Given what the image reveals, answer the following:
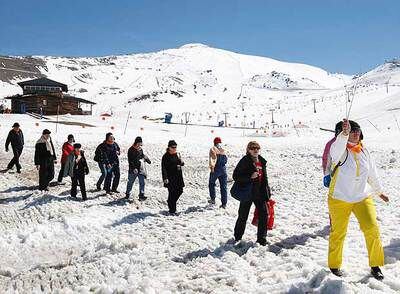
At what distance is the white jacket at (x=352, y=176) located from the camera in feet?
22.5

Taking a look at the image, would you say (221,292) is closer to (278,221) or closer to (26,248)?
(278,221)

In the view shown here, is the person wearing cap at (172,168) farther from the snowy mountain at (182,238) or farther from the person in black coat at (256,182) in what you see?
the person in black coat at (256,182)

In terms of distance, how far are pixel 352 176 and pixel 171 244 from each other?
4.83m

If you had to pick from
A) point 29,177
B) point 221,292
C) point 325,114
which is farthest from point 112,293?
point 325,114

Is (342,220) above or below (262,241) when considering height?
above

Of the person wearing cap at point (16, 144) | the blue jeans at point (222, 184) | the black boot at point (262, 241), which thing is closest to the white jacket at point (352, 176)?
the black boot at point (262, 241)

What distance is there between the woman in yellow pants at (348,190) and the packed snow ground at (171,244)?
447 millimetres

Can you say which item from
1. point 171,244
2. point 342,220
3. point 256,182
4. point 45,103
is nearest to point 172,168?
point 171,244

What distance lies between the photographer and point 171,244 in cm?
1041

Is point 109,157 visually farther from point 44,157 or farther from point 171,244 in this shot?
point 171,244

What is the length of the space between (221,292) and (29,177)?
13742mm

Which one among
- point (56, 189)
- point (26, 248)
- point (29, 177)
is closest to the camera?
point (26, 248)

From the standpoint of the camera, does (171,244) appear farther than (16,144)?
No

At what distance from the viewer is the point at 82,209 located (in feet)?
46.8
